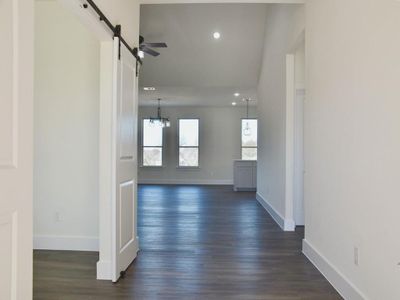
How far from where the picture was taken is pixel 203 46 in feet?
22.7

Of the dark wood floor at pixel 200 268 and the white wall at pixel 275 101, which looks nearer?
the dark wood floor at pixel 200 268

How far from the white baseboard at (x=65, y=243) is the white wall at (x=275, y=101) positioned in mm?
2702

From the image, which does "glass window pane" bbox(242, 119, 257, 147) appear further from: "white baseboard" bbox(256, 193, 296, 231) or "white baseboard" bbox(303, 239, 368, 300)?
"white baseboard" bbox(303, 239, 368, 300)

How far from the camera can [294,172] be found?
16.3 ft

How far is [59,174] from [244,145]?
874 cm

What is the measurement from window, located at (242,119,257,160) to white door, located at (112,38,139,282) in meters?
8.62

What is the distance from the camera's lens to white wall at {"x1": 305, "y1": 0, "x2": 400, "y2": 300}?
1860 mm

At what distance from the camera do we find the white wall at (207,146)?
38.9 ft

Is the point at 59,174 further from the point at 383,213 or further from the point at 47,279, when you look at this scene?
the point at 383,213

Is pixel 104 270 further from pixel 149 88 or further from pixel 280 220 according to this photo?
pixel 149 88

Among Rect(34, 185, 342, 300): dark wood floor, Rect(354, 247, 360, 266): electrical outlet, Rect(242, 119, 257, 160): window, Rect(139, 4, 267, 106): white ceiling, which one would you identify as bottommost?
Rect(34, 185, 342, 300): dark wood floor

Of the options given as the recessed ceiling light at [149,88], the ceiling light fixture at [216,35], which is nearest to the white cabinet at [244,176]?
the recessed ceiling light at [149,88]

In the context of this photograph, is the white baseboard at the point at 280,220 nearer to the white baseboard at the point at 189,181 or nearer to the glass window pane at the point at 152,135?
the white baseboard at the point at 189,181

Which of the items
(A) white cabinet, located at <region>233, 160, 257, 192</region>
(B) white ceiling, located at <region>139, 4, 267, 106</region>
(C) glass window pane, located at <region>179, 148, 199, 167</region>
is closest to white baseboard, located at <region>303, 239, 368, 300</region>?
(B) white ceiling, located at <region>139, 4, 267, 106</region>
